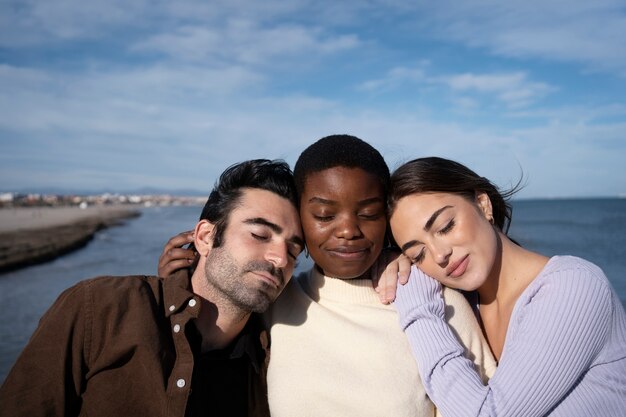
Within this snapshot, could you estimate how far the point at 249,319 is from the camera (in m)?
3.59

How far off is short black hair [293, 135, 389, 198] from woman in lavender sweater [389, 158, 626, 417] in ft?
0.46

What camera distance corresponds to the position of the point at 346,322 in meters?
3.25

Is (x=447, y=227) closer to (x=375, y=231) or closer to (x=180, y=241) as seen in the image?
(x=375, y=231)

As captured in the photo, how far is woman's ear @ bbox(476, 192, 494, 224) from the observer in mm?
3371

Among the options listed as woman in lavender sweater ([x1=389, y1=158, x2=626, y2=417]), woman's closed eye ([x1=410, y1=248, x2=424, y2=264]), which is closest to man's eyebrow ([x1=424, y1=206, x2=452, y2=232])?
woman in lavender sweater ([x1=389, y1=158, x2=626, y2=417])

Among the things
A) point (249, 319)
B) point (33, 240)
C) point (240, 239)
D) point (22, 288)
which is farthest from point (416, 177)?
point (33, 240)

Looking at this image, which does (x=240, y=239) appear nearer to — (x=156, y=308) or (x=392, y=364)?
(x=156, y=308)

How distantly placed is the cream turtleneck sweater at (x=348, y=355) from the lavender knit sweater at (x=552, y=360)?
6.9 inches

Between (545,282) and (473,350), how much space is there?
1.93 feet

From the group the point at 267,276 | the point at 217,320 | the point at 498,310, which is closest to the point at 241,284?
the point at 267,276

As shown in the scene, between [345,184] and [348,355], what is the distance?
0.99 metres

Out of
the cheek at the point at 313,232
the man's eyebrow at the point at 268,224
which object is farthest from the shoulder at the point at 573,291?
the man's eyebrow at the point at 268,224

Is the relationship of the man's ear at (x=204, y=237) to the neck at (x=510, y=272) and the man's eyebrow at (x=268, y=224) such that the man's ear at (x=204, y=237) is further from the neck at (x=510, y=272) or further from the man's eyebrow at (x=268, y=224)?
the neck at (x=510, y=272)

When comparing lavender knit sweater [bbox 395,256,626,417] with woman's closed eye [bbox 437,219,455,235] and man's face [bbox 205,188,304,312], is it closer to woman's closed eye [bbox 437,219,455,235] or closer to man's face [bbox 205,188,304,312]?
woman's closed eye [bbox 437,219,455,235]
